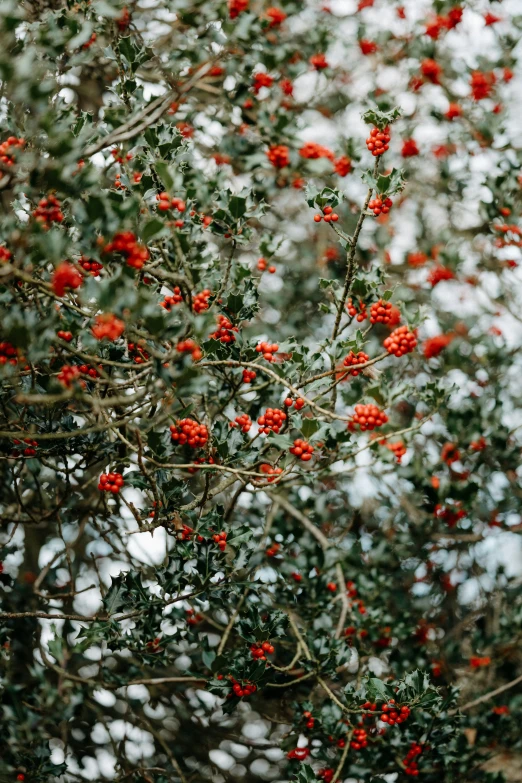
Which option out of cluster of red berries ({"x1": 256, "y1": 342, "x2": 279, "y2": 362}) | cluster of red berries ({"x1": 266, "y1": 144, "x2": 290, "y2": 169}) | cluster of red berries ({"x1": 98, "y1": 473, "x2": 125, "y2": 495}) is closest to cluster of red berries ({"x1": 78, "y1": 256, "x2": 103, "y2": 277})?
cluster of red berries ({"x1": 256, "y1": 342, "x2": 279, "y2": 362})

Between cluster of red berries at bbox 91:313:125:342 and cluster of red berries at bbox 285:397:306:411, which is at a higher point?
cluster of red berries at bbox 285:397:306:411

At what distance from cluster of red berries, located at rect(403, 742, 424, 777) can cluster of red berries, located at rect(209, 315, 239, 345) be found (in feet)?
7.01

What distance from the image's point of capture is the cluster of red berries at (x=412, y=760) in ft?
10.3

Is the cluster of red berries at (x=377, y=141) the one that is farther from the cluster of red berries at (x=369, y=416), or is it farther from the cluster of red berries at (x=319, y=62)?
the cluster of red berries at (x=319, y=62)

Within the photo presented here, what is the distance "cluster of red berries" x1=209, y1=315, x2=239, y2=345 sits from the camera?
2.56 metres

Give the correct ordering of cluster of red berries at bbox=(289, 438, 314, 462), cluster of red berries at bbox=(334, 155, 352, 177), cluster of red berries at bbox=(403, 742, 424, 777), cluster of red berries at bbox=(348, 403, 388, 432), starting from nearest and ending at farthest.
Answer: cluster of red berries at bbox=(289, 438, 314, 462) < cluster of red berries at bbox=(348, 403, 388, 432) < cluster of red berries at bbox=(403, 742, 424, 777) < cluster of red berries at bbox=(334, 155, 352, 177)

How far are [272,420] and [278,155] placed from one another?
1.98 metres

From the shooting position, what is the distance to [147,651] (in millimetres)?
2854

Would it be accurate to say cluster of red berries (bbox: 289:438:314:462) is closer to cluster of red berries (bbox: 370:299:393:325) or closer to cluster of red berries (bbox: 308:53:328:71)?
cluster of red berries (bbox: 370:299:393:325)

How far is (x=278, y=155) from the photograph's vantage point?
12.5 feet

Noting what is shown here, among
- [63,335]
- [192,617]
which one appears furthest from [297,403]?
[192,617]

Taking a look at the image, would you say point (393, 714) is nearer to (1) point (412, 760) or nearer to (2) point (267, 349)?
(1) point (412, 760)

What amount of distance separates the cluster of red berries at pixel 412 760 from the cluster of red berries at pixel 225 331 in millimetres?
2135

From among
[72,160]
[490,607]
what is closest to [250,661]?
[72,160]
